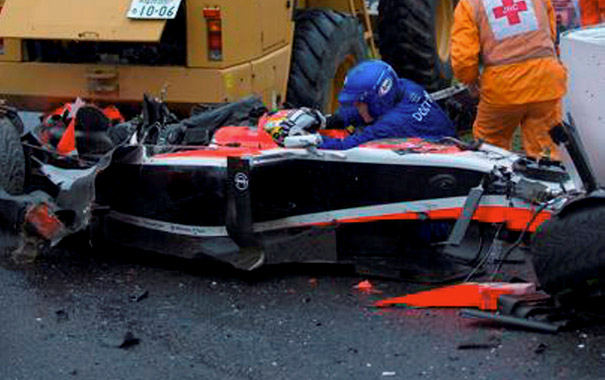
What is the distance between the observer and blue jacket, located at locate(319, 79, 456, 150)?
21.5 feet

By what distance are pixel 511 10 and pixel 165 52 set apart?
237 cm

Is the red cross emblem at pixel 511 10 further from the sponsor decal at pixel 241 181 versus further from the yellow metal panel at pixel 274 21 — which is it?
the sponsor decal at pixel 241 181

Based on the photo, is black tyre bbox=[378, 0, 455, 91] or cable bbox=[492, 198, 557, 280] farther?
black tyre bbox=[378, 0, 455, 91]

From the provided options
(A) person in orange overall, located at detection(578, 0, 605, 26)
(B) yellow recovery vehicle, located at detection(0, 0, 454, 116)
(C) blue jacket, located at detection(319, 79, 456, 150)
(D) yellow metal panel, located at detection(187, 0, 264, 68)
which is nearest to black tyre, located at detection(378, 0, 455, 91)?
(B) yellow recovery vehicle, located at detection(0, 0, 454, 116)

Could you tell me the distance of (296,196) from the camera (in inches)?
243

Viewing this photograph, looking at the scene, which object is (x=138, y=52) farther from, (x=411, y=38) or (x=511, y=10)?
(x=411, y=38)

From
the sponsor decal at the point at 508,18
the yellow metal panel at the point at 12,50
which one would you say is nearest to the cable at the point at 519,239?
the sponsor decal at the point at 508,18

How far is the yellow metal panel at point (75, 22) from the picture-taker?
751 cm

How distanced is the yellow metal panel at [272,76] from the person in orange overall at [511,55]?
1459 mm

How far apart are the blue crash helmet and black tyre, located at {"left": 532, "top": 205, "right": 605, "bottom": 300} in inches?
64.2

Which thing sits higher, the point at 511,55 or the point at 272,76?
the point at 511,55

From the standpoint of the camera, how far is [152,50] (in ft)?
26.5

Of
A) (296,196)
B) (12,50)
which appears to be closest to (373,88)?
(296,196)

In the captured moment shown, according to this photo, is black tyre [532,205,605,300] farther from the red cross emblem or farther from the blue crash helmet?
the red cross emblem
